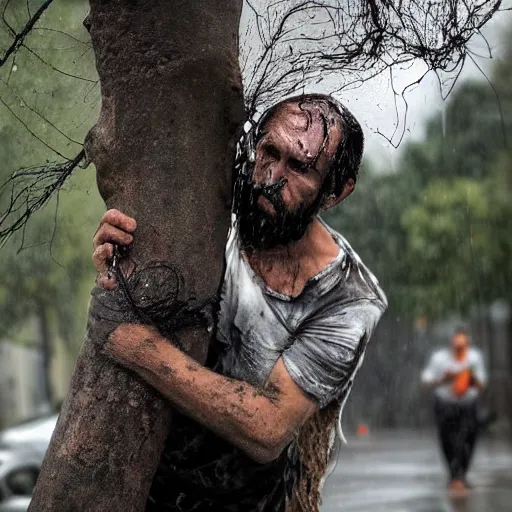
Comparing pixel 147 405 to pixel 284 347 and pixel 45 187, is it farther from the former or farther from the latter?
pixel 45 187

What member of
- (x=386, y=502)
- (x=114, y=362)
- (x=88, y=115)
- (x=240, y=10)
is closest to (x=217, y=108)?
(x=240, y=10)

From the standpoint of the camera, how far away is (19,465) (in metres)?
9.09

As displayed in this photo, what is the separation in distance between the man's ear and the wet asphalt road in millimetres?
3017

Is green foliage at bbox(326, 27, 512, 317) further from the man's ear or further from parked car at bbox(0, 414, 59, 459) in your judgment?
parked car at bbox(0, 414, 59, 459)

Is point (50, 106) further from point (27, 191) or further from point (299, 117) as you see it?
point (299, 117)

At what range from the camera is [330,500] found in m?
6.45

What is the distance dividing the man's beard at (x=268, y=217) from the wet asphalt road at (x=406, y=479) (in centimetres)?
303

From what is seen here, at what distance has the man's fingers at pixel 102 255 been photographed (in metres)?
2.89

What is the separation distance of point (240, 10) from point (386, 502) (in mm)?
6722

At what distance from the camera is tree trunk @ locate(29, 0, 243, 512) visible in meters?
2.84

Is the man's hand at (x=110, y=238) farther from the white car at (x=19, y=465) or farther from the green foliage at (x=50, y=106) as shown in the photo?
the white car at (x=19, y=465)

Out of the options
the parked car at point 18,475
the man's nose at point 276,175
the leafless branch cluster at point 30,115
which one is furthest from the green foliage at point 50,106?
the parked car at point 18,475

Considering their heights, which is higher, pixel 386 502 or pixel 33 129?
pixel 33 129

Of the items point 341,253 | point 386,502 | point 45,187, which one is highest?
point 45,187
